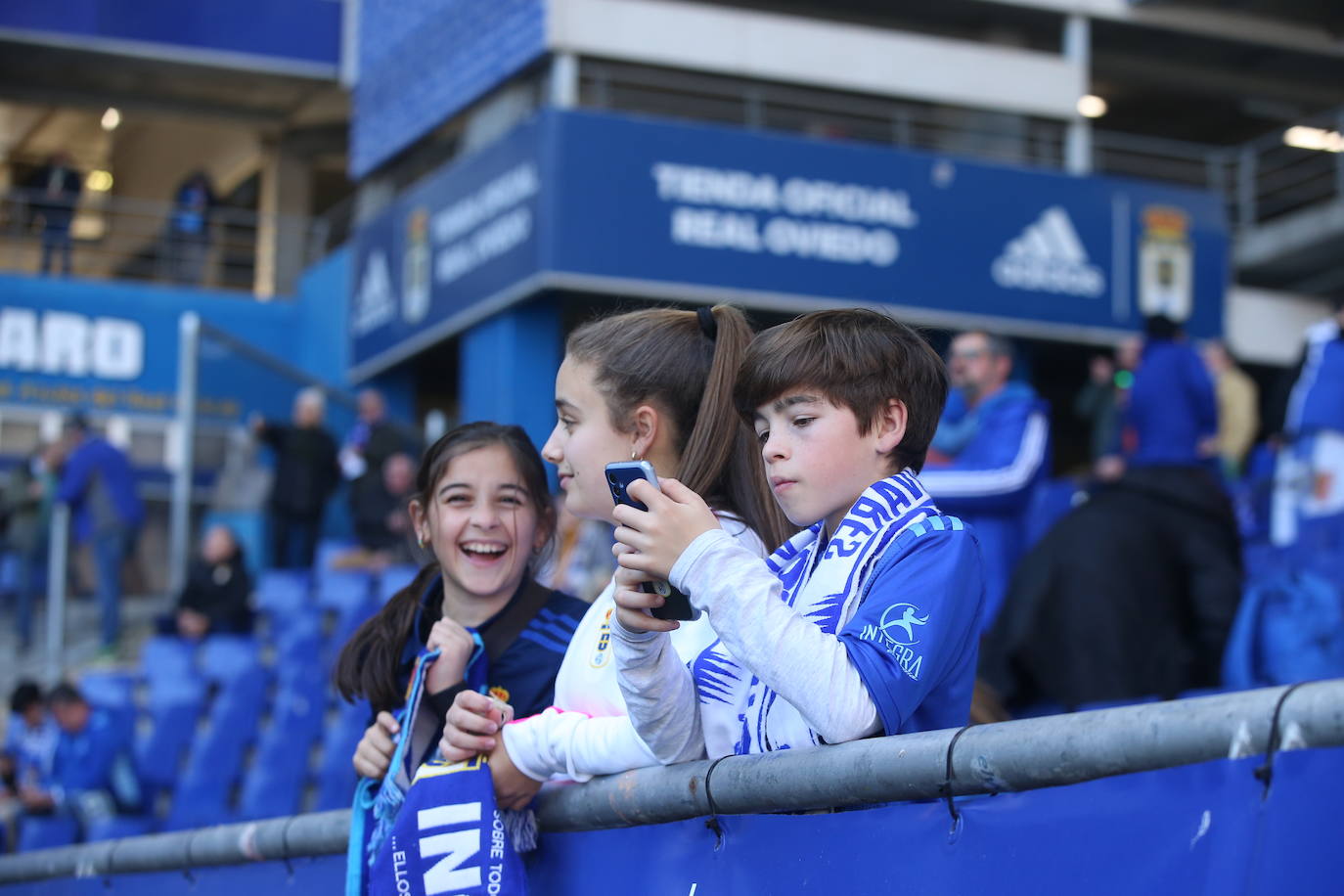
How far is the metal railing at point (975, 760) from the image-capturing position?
4.97 feet

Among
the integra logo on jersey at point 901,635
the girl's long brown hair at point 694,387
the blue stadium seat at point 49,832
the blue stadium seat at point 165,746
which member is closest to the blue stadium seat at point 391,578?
the blue stadium seat at point 165,746

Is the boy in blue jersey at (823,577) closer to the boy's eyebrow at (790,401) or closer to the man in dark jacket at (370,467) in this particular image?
the boy's eyebrow at (790,401)

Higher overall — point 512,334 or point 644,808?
point 512,334

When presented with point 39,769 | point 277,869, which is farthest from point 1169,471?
point 39,769

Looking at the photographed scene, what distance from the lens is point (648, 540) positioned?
2.13m

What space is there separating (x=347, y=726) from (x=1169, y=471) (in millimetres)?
4903

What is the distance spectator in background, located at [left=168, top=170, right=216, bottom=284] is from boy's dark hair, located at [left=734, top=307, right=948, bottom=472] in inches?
684

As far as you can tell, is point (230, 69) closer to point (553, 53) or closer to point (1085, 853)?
point (553, 53)

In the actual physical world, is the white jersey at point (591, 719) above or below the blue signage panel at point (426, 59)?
below

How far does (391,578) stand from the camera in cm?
1136

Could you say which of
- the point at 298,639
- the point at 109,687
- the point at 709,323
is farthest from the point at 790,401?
the point at 109,687

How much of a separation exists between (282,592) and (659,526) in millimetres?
10575

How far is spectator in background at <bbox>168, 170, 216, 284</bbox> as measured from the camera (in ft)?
62.1

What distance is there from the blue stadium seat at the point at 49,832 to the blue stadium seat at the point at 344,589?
213 cm
